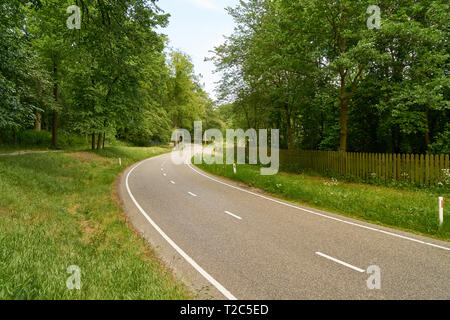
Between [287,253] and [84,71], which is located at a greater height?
[84,71]

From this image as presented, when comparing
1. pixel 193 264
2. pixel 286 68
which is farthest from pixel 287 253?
pixel 286 68

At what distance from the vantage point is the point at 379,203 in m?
8.55

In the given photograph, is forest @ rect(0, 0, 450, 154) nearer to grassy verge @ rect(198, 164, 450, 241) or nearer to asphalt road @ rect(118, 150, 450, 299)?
grassy verge @ rect(198, 164, 450, 241)

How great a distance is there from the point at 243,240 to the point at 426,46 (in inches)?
570

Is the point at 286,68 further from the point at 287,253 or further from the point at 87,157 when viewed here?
the point at 87,157

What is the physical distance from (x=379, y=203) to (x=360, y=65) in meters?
8.45

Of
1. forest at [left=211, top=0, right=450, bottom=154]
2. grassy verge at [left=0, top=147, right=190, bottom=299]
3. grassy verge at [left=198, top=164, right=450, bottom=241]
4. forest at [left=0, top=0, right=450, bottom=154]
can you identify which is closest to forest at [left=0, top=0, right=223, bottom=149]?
forest at [left=0, top=0, right=450, bottom=154]

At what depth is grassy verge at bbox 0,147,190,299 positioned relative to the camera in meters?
3.34

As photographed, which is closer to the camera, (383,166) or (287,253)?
(287,253)

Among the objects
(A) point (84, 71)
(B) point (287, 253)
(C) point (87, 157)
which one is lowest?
(B) point (287, 253)

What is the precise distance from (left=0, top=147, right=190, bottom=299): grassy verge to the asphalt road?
635mm

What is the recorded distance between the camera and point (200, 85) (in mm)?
57031

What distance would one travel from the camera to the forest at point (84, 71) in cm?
1024

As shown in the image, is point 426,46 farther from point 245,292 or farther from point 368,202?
point 245,292
